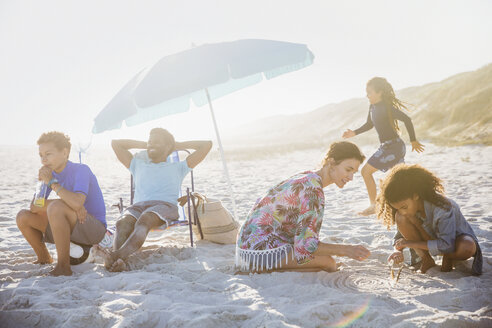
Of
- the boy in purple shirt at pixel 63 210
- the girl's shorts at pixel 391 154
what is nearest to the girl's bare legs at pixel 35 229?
the boy in purple shirt at pixel 63 210

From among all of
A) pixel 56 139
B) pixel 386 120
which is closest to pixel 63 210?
pixel 56 139

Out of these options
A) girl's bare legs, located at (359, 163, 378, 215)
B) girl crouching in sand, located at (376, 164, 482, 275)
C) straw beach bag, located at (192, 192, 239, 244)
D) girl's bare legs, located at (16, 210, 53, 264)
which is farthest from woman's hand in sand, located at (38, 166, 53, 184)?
girl's bare legs, located at (359, 163, 378, 215)

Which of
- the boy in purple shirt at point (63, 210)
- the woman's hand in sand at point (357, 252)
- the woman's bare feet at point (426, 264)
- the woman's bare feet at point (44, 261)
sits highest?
the boy in purple shirt at point (63, 210)

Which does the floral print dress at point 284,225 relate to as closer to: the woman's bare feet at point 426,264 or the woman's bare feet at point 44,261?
the woman's bare feet at point 426,264

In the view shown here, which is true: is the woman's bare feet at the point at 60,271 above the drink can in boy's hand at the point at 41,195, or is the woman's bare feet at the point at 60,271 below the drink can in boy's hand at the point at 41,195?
below

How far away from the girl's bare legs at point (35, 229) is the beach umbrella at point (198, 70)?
3.80 ft

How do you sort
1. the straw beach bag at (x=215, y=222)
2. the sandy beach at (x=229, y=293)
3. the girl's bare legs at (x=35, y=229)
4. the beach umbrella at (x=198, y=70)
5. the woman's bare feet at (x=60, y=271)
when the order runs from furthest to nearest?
the straw beach bag at (x=215, y=222)
the beach umbrella at (x=198, y=70)
the girl's bare legs at (x=35, y=229)
the woman's bare feet at (x=60, y=271)
the sandy beach at (x=229, y=293)

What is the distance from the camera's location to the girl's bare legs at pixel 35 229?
11.1 feet

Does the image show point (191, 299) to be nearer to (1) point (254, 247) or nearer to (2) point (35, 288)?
(1) point (254, 247)

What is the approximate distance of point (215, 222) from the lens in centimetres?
425

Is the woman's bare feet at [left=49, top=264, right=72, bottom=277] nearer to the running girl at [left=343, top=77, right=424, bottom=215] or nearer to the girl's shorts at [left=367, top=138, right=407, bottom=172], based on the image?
the running girl at [left=343, top=77, right=424, bottom=215]

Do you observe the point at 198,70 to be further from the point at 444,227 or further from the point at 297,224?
the point at 444,227

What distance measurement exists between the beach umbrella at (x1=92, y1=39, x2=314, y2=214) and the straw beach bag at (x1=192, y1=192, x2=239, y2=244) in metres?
1.22

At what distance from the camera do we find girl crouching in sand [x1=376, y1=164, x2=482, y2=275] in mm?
2590
